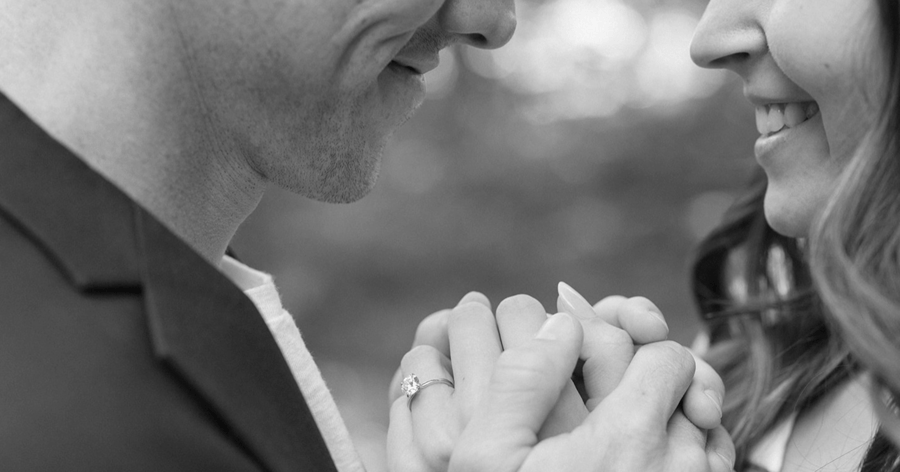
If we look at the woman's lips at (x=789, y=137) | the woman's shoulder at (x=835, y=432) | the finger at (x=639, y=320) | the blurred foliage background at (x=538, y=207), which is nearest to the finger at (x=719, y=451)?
the finger at (x=639, y=320)

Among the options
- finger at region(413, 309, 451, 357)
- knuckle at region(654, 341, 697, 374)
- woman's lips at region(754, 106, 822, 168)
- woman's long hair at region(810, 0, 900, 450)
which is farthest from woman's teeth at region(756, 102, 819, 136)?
finger at region(413, 309, 451, 357)

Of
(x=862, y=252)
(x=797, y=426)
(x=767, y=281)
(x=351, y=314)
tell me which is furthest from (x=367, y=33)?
(x=351, y=314)

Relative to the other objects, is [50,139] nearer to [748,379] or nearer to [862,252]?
[862,252]

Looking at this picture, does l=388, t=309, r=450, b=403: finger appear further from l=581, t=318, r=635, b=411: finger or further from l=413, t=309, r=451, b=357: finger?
l=581, t=318, r=635, b=411: finger

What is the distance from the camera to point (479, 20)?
2.15m

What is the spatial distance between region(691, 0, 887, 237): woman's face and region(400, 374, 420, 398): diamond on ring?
38.0 inches

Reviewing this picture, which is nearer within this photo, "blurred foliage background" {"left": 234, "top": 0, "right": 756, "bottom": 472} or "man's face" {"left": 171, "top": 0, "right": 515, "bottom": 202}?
"man's face" {"left": 171, "top": 0, "right": 515, "bottom": 202}

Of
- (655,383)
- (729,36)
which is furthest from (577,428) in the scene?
(729,36)

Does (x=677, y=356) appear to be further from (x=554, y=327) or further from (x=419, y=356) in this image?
(x=419, y=356)

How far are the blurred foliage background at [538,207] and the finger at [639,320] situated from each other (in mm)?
7166

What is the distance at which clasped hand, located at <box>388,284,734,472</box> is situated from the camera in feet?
5.22

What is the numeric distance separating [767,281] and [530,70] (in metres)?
7.32

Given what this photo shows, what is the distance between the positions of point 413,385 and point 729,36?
44.4 inches

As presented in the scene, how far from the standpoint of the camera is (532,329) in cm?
188
